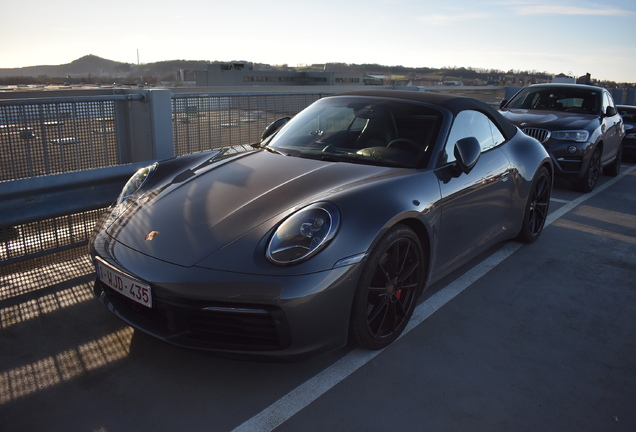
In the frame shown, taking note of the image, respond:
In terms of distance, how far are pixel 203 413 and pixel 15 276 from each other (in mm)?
2382

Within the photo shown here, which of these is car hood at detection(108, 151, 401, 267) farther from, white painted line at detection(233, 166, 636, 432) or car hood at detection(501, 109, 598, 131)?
car hood at detection(501, 109, 598, 131)

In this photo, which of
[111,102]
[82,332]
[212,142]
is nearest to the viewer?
[82,332]

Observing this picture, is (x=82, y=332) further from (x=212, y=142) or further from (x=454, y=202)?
(x=212, y=142)

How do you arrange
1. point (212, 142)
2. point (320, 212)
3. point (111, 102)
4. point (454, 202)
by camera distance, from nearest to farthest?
point (320, 212)
point (454, 202)
point (111, 102)
point (212, 142)

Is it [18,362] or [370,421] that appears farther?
[18,362]

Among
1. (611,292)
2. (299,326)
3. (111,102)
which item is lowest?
(611,292)

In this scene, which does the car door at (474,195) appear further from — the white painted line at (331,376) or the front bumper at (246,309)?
the front bumper at (246,309)

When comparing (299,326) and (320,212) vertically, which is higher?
(320,212)

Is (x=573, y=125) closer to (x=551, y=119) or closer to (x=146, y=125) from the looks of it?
(x=551, y=119)

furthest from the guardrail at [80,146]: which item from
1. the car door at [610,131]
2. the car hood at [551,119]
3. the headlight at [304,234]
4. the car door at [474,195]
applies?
the car door at [610,131]

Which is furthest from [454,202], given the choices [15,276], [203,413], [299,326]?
[15,276]

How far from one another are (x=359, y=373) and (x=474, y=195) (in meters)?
1.64

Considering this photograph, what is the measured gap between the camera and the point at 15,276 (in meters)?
3.99

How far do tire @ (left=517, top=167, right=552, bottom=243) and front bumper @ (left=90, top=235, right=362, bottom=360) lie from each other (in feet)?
9.37
